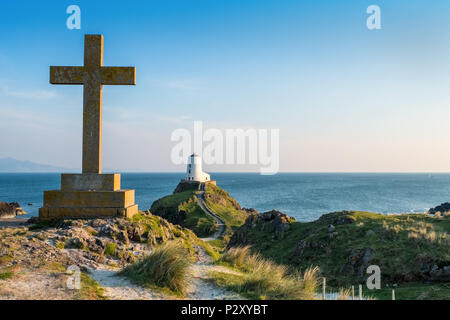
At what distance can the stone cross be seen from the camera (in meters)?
10.8

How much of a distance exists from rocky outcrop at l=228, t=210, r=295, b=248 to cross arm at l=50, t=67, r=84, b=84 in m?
12.1

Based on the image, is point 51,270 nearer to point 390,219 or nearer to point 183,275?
point 183,275

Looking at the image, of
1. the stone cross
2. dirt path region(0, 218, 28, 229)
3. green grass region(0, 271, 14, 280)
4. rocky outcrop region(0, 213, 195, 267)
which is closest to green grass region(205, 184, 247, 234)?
dirt path region(0, 218, 28, 229)

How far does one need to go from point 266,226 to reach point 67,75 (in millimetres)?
13065

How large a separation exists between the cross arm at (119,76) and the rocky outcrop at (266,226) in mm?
11309

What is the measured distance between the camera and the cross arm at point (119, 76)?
1079 cm

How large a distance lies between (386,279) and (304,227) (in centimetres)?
687

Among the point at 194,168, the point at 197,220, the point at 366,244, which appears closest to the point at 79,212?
the point at 366,244

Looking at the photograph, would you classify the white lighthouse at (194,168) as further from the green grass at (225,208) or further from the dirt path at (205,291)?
the dirt path at (205,291)

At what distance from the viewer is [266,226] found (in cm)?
1889

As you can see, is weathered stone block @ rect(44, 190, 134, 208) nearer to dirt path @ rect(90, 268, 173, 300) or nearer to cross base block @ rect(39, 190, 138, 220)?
cross base block @ rect(39, 190, 138, 220)

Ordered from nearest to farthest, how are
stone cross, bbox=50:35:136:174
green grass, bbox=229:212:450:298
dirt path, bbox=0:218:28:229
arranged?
dirt path, bbox=0:218:28:229
stone cross, bbox=50:35:136:174
green grass, bbox=229:212:450:298

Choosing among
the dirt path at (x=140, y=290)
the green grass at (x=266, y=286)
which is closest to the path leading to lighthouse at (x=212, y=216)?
the green grass at (x=266, y=286)
